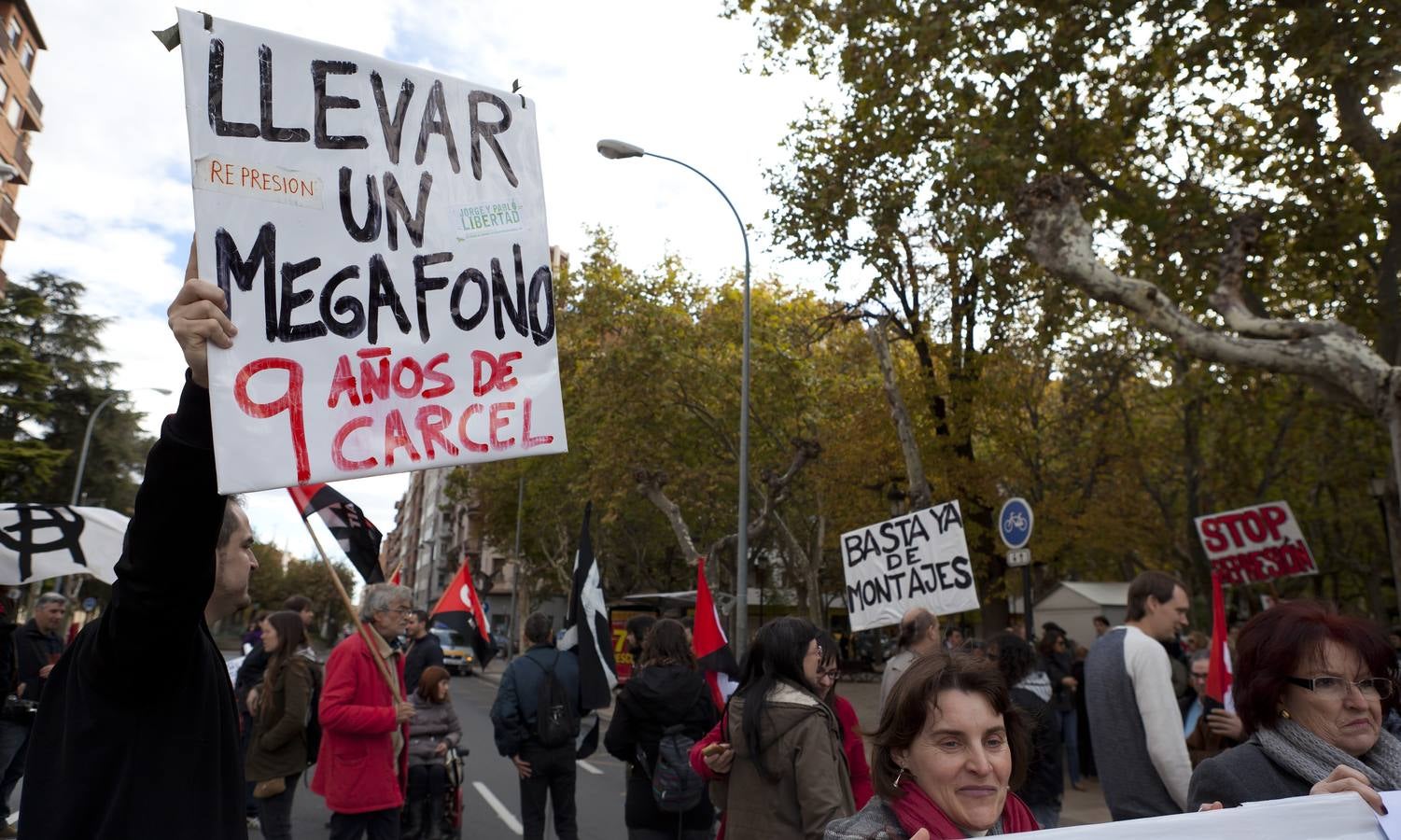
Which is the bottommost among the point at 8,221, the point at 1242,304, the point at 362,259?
the point at 362,259

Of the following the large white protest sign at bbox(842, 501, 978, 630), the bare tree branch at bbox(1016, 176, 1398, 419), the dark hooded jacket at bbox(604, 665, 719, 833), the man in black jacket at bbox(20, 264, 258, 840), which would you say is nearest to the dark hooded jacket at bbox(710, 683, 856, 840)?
the dark hooded jacket at bbox(604, 665, 719, 833)

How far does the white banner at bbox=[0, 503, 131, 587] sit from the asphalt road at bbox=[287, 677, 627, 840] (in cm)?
270

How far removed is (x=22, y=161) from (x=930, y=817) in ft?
170

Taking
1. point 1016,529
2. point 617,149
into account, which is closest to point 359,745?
point 1016,529

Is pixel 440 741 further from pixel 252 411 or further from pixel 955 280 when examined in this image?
pixel 955 280

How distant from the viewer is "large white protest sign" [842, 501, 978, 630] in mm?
9430

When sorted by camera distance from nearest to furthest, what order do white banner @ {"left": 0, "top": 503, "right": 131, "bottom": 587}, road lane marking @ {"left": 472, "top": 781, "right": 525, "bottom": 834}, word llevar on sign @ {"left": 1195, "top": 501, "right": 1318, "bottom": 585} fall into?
white banner @ {"left": 0, "top": 503, "right": 131, "bottom": 587}, road lane marking @ {"left": 472, "top": 781, "right": 525, "bottom": 834}, word llevar on sign @ {"left": 1195, "top": 501, "right": 1318, "bottom": 585}

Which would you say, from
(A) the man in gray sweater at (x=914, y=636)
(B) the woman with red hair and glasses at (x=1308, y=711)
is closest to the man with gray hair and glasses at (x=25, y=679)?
(A) the man in gray sweater at (x=914, y=636)

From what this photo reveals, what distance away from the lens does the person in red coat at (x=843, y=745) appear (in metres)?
4.12

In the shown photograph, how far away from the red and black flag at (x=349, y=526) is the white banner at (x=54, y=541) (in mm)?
1921

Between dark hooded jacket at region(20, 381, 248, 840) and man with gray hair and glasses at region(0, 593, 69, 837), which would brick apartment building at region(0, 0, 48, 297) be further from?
dark hooded jacket at region(20, 381, 248, 840)

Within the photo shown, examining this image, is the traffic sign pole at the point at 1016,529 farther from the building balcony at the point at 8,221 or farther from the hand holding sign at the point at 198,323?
the building balcony at the point at 8,221

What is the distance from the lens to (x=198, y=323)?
1973 millimetres

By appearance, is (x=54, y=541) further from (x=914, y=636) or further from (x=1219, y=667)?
(x=1219, y=667)
